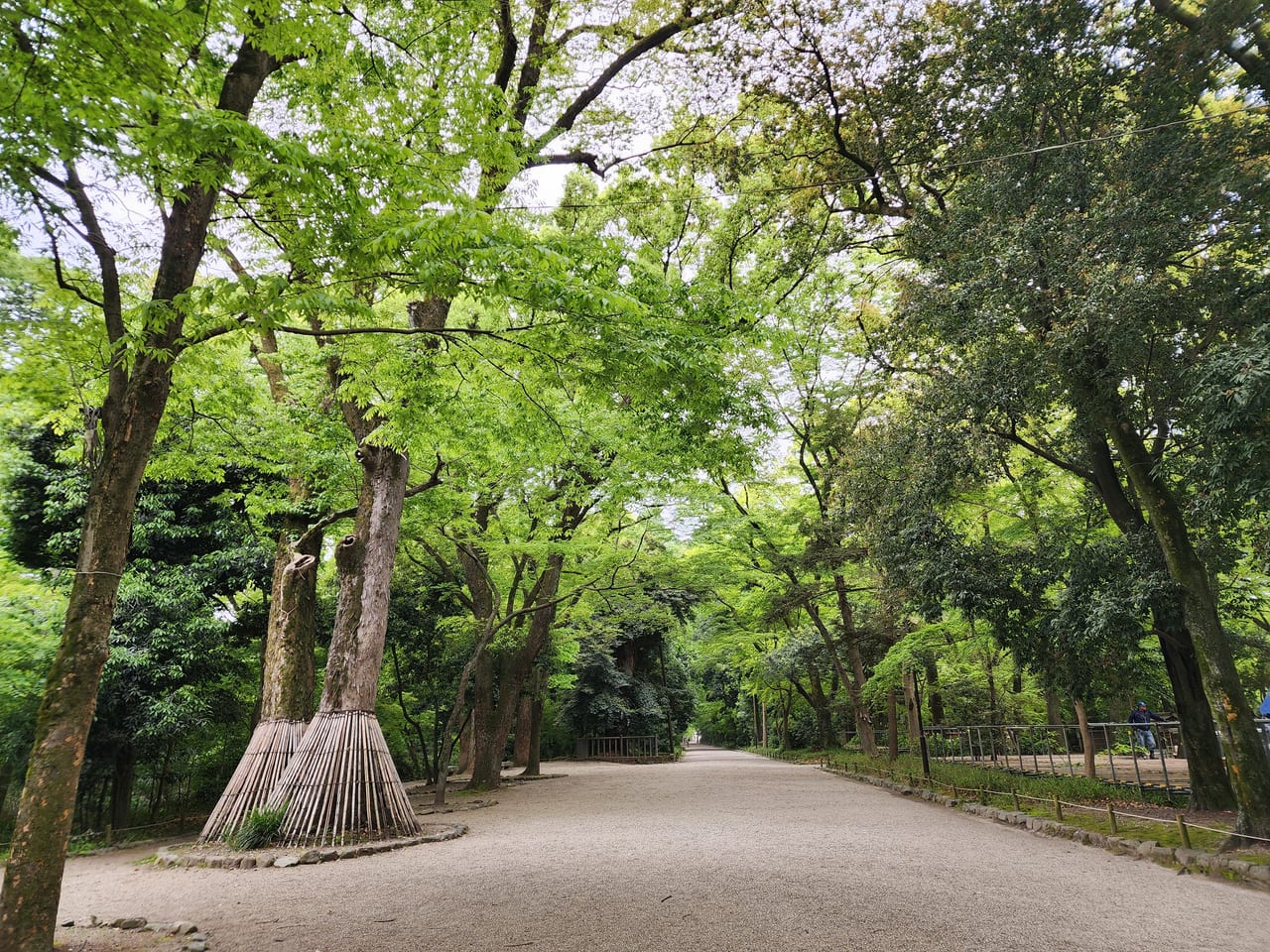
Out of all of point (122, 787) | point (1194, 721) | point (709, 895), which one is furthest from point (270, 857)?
point (1194, 721)

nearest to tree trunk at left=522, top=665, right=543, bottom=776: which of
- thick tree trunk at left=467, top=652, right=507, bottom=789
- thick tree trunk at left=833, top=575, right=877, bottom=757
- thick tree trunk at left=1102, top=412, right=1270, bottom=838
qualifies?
thick tree trunk at left=467, top=652, right=507, bottom=789

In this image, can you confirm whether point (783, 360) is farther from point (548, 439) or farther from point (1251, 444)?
point (1251, 444)

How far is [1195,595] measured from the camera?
6.56 m

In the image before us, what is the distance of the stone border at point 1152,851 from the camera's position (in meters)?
4.76

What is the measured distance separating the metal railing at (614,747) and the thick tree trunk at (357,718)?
1793cm

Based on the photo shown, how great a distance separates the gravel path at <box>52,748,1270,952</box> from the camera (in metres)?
3.71

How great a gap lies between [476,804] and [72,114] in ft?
33.3

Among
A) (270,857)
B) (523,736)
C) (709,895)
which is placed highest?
(709,895)

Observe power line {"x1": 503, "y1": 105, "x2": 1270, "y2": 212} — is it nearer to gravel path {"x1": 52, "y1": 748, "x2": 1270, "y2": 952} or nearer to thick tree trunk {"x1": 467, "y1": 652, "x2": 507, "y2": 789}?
gravel path {"x1": 52, "y1": 748, "x2": 1270, "y2": 952}

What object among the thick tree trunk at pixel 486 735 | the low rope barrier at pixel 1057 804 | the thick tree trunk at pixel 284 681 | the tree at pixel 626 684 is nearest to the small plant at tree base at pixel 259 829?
the thick tree trunk at pixel 284 681

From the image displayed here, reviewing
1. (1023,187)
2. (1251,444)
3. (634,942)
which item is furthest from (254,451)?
(1251,444)

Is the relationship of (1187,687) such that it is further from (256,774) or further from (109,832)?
(109,832)

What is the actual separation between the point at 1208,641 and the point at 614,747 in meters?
20.6

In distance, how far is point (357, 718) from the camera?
A: 724 cm
